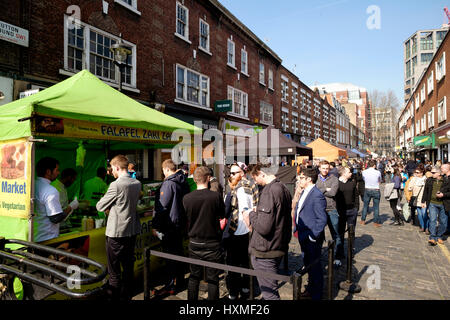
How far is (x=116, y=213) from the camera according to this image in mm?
3678

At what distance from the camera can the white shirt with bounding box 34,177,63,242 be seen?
3574mm

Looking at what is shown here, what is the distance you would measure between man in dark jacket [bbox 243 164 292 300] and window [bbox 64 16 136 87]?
8920mm

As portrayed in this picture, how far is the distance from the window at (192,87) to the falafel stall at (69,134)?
29.3 feet

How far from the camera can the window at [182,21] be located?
555 inches

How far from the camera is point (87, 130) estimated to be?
417 cm

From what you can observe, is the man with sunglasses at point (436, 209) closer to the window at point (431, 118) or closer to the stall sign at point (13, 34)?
the stall sign at point (13, 34)

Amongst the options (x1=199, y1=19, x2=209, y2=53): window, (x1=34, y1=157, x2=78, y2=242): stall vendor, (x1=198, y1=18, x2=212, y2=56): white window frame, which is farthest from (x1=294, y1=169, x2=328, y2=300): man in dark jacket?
(x1=199, y1=19, x2=209, y2=53): window

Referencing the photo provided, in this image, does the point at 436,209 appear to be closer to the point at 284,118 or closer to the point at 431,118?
the point at 431,118

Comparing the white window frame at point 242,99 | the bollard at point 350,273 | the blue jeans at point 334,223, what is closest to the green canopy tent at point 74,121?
the blue jeans at point 334,223

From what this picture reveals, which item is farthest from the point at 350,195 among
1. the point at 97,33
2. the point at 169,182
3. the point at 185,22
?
the point at 185,22

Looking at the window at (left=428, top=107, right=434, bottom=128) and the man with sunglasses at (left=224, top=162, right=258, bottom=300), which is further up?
the window at (left=428, top=107, right=434, bottom=128)

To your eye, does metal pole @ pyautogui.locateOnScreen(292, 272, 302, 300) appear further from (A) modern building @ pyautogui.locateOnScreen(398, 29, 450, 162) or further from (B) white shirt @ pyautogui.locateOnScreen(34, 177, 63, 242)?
(A) modern building @ pyautogui.locateOnScreen(398, 29, 450, 162)

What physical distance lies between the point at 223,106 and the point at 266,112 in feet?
27.3
